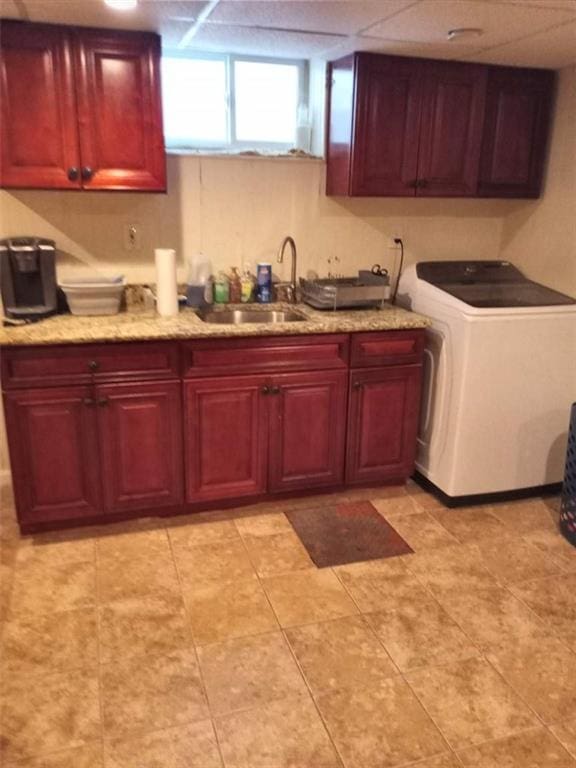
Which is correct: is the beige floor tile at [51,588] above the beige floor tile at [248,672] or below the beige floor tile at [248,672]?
above

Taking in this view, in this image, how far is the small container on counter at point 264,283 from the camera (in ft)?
10.9

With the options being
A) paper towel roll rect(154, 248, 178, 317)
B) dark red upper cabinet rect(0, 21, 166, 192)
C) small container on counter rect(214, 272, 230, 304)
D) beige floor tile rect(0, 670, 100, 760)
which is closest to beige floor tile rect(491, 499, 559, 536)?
small container on counter rect(214, 272, 230, 304)

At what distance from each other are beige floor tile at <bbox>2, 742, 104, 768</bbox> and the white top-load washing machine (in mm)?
1988

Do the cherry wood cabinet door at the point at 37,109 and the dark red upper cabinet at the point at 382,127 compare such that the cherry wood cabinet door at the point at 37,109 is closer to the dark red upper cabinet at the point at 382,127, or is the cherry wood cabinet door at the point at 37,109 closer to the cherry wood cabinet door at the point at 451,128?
the dark red upper cabinet at the point at 382,127

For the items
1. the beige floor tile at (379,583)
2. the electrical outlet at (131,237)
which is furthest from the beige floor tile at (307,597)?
the electrical outlet at (131,237)

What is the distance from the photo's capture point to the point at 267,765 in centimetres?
176

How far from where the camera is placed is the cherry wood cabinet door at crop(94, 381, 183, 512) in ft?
9.07

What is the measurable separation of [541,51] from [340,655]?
272cm

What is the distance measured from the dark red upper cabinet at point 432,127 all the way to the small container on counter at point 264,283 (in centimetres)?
54

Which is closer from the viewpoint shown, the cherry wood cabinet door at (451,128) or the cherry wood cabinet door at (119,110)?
the cherry wood cabinet door at (119,110)

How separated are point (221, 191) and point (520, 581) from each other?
2304 mm

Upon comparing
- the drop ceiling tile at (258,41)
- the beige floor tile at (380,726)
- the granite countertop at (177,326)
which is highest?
the drop ceiling tile at (258,41)

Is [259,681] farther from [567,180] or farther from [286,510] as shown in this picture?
[567,180]

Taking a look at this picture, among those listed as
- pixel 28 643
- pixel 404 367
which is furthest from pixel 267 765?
pixel 404 367
